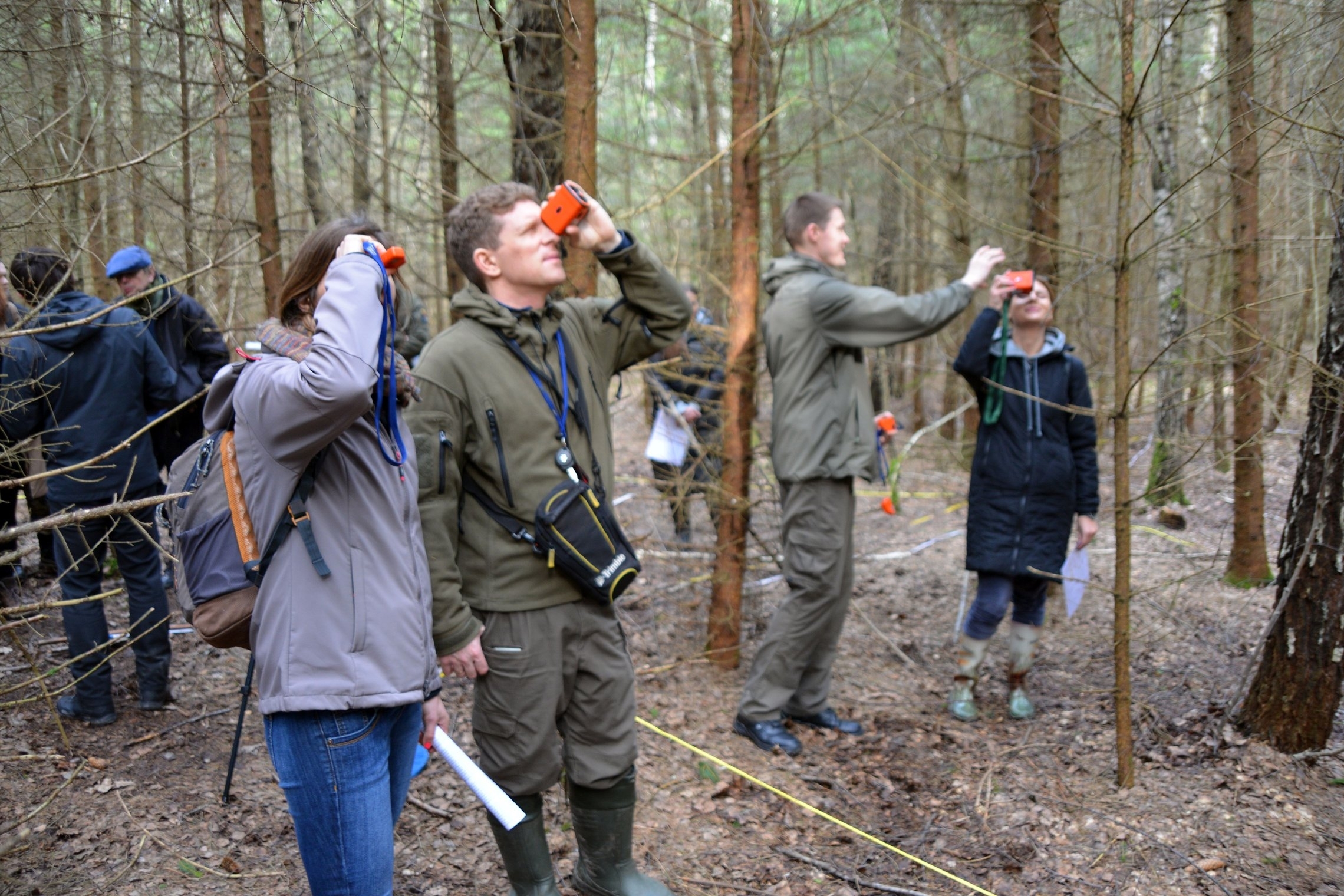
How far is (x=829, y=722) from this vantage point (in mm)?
4539

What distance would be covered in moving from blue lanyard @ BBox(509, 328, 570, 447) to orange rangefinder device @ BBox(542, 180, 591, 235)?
1.21ft

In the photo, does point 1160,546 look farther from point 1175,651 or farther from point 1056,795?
point 1056,795

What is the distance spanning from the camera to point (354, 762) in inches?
78.9

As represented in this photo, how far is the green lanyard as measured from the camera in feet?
14.5

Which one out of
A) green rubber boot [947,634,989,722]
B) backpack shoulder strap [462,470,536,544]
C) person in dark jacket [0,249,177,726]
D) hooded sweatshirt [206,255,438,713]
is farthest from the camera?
green rubber boot [947,634,989,722]

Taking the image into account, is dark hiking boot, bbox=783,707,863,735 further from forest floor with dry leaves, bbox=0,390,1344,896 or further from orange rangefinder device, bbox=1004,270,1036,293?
orange rangefinder device, bbox=1004,270,1036,293

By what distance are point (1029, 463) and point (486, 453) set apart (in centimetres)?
280

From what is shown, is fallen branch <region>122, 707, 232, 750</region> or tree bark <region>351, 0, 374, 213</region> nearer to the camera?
tree bark <region>351, 0, 374, 213</region>

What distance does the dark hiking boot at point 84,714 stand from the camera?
4.28m

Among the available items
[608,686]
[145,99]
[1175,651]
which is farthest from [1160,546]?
[145,99]

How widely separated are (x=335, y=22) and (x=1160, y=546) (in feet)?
22.4

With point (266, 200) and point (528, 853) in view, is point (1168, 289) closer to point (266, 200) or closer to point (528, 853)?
point (266, 200)

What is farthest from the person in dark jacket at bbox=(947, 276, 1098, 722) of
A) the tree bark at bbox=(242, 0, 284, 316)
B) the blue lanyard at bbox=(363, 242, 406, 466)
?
the tree bark at bbox=(242, 0, 284, 316)

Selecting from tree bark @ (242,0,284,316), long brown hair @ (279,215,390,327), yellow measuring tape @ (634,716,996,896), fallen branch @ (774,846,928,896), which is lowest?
fallen branch @ (774,846,928,896)
